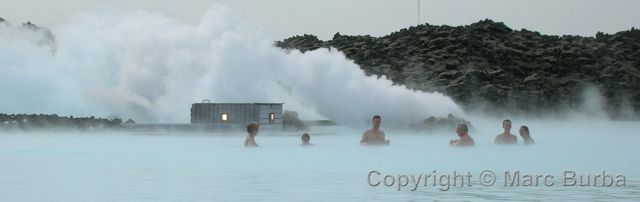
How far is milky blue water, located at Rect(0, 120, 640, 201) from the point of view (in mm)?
17047

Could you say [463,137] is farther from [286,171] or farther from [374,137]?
[286,171]

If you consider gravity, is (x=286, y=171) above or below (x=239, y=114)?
below

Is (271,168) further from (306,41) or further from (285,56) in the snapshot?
(306,41)

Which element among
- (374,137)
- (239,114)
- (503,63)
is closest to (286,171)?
(374,137)

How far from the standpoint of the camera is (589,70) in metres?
118

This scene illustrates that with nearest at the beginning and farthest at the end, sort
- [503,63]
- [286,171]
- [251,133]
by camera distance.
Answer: [286,171], [251,133], [503,63]

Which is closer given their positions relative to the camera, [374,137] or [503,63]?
[374,137]

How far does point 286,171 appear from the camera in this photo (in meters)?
23.1

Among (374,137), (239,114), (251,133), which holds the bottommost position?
(374,137)

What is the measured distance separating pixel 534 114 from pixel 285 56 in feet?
133

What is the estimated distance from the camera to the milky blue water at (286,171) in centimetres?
1705

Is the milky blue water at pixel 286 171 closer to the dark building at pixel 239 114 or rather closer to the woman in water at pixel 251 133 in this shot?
the woman in water at pixel 251 133

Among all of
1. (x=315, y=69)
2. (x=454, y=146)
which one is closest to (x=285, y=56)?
(x=315, y=69)

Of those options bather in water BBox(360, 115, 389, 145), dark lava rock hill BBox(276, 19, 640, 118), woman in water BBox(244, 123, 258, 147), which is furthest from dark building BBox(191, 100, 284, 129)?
dark lava rock hill BBox(276, 19, 640, 118)
